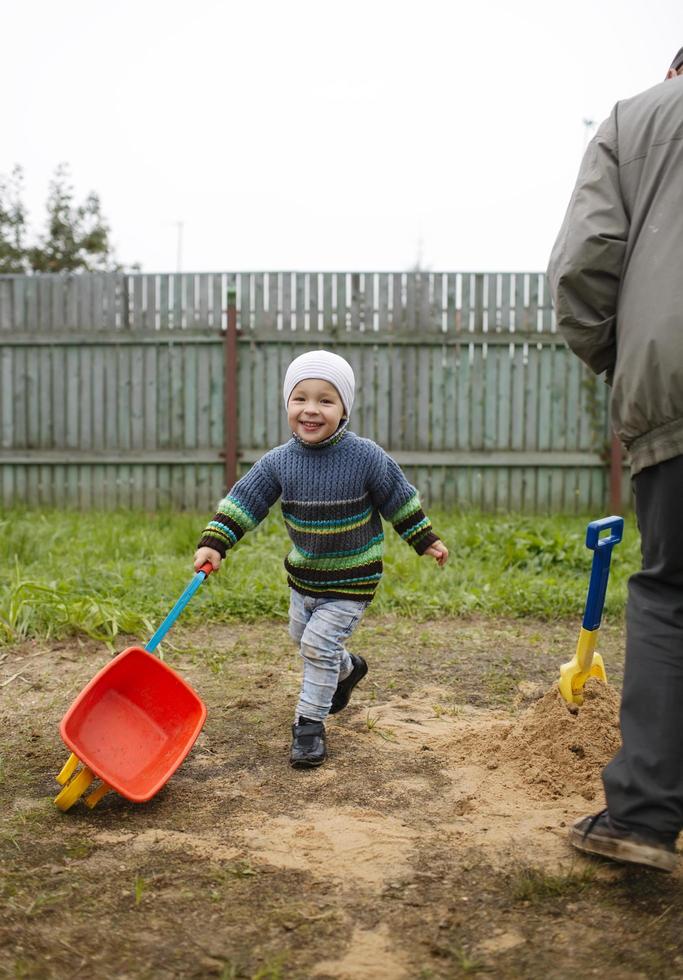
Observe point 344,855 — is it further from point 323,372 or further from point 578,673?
point 323,372

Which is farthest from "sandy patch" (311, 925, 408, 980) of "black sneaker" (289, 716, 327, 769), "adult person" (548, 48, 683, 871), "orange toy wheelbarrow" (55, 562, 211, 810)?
"black sneaker" (289, 716, 327, 769)

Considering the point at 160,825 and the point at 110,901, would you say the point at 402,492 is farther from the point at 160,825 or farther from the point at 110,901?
the point at 110,901

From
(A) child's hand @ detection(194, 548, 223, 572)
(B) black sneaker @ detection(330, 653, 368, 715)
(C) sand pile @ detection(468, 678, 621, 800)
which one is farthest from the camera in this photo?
(B) black sneaker @ detection(330, 653, 368, 715)

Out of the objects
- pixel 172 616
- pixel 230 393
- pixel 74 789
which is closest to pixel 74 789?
pixel 74 789

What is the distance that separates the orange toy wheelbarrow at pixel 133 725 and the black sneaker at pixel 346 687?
673mm

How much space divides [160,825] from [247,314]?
618 cm

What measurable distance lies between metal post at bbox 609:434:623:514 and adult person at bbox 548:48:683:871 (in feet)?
19.7

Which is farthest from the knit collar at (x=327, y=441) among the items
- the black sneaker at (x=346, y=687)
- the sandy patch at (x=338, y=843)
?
the sandy patch at (x=338, y=843)

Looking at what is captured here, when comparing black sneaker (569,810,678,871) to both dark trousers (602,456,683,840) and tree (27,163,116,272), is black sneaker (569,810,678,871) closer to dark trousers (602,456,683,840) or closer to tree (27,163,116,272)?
dark trousers (602,456,683,840)

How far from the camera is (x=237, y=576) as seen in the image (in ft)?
17.1

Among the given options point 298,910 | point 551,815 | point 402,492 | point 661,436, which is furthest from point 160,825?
point 661,436

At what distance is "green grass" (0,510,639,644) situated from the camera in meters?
4.34

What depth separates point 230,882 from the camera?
6.80 feet

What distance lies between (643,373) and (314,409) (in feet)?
3.72
